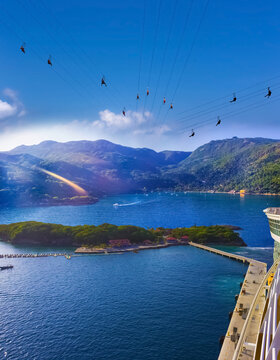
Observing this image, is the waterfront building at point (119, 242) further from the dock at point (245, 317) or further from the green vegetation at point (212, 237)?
the dock at point (245, 317)

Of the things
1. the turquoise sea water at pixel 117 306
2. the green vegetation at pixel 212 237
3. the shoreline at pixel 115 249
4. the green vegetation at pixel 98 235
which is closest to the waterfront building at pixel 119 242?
the green vegetation at pixel 98 235

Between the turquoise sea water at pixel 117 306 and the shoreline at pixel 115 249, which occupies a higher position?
the shoreline at pixel 115 249

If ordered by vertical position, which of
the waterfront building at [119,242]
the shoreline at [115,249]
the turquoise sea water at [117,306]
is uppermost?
the waterfront building at [119,242]

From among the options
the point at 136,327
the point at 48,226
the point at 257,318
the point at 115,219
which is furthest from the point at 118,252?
the point at 115,219

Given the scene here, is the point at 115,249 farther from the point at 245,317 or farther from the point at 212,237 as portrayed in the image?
the point at 245,317

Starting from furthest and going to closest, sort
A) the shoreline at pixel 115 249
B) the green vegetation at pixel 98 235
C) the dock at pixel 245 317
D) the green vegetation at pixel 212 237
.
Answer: the green vegetation at pixel 212 237, the green vegetation at pixel 98 235, the shoreline at pixel 115 249, the dock at pixel 245 317

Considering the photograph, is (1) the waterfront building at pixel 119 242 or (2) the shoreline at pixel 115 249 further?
(1) the waterfront building at pixel 119 242

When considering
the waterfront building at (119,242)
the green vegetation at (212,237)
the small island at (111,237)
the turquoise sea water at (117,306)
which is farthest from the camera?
the green vegetation at (212,237)
